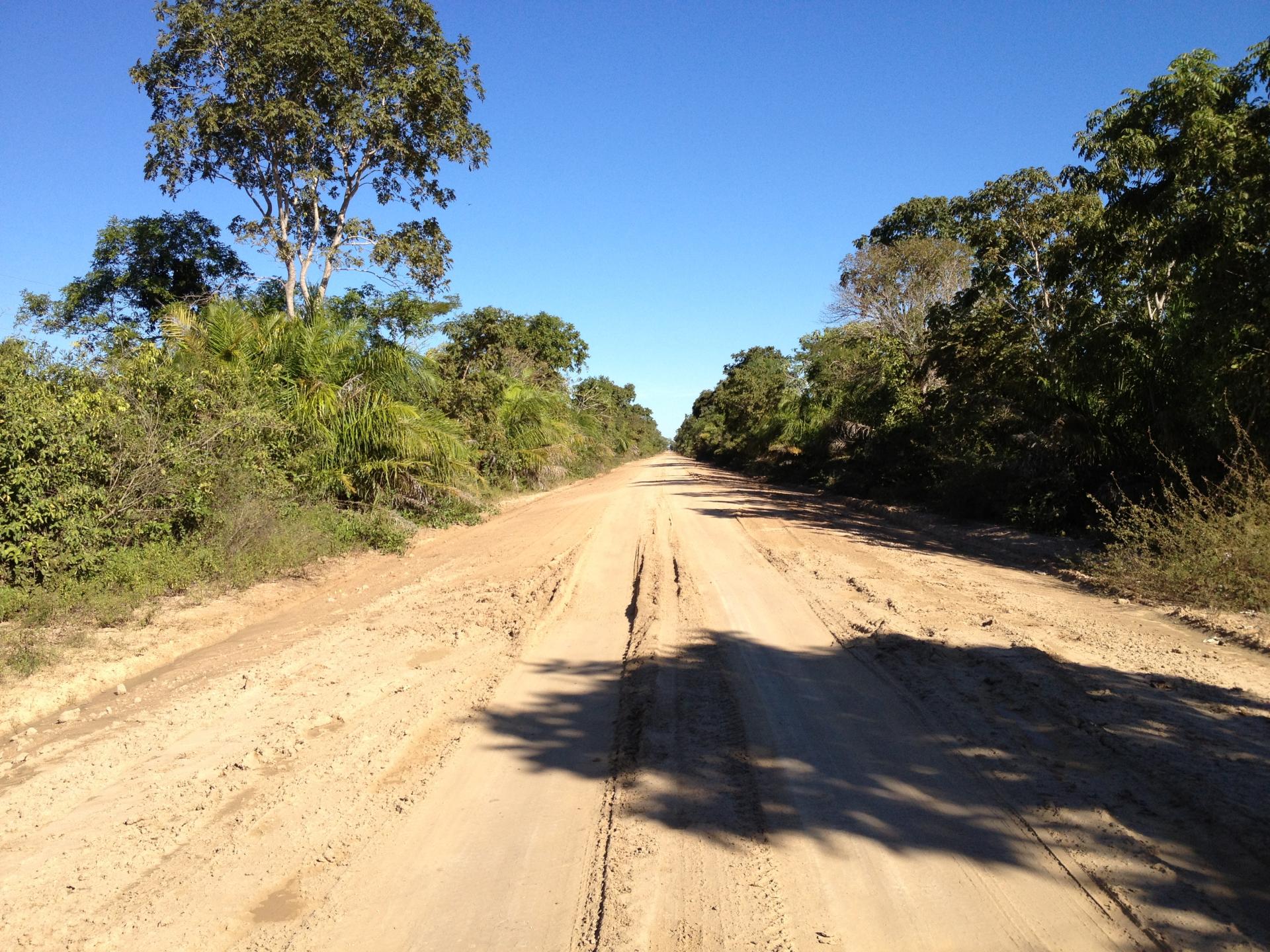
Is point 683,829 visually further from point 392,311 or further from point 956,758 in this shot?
point 392,311

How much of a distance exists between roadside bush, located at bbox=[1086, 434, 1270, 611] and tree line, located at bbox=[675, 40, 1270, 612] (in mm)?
32

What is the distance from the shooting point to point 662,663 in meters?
6.47

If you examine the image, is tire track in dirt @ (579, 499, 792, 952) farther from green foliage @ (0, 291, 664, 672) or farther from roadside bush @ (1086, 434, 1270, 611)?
roadside bush @ (1086, 434, 1270, 611)

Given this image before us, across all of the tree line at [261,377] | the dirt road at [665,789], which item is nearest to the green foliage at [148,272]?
the tree line at [261,377]

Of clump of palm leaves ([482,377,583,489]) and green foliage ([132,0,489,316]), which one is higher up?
green foliage ([132,0,489,316])

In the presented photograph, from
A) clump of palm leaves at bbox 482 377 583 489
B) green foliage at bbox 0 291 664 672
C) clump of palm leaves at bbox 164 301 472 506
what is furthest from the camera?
clump of palm leaves at bbox 482 377 583 489

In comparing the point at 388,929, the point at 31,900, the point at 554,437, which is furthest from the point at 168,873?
the point at 554,437

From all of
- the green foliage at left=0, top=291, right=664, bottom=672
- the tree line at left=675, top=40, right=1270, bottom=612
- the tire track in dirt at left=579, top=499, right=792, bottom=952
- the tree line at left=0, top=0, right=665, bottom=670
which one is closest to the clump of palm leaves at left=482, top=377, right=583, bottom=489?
the tree line at left=0, top=0, right=665, bottom=670

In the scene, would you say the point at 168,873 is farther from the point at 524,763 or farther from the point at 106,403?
the point at 106,403

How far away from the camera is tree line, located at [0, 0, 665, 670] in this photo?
309 inches

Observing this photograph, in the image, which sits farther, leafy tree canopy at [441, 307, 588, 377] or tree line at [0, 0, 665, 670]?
leafy tree canopy at [441, 307, 588, 377]

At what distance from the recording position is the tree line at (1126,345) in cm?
975

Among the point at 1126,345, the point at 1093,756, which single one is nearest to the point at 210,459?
the point at 1093,756

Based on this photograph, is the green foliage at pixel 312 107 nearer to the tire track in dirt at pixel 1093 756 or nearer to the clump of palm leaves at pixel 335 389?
the clump of palm leaves at pixel 335 389
